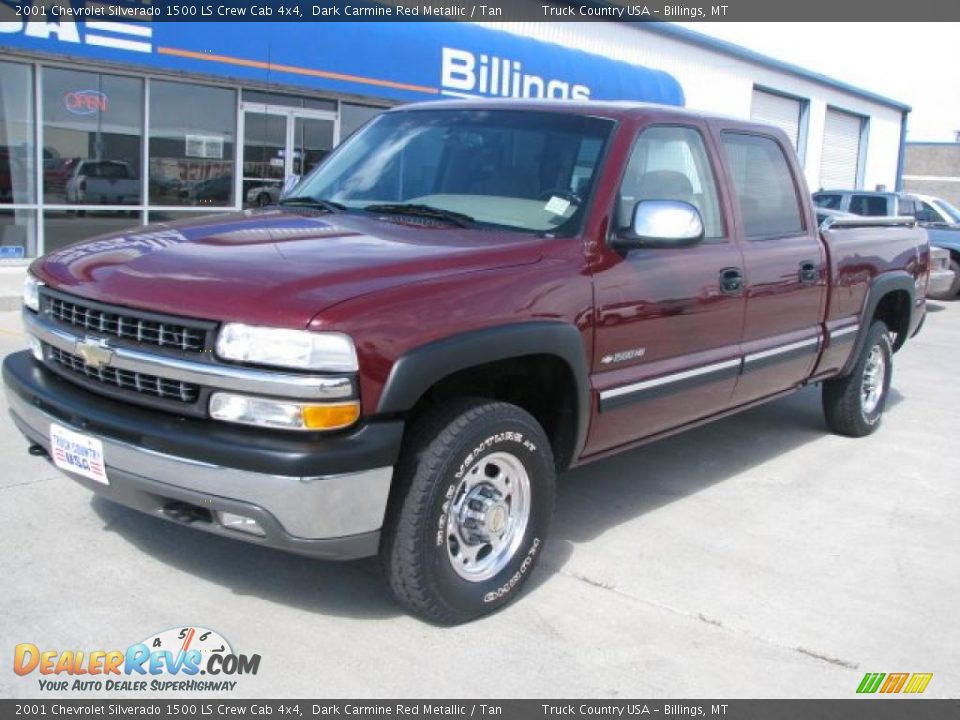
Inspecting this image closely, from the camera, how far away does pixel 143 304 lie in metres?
3.26

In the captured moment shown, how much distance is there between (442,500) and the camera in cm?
338

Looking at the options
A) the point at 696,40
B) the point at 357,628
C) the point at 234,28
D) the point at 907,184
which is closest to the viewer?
the point at 357,628

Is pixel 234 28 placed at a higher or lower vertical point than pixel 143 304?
higher

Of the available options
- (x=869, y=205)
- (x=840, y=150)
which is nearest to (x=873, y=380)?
(x=869, y=205)

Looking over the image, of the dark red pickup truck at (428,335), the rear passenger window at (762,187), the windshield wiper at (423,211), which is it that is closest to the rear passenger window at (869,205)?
the rear passenger window at (762,187)

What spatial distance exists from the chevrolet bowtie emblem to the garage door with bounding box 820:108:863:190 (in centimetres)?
3224

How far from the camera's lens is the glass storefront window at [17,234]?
12.4 metres

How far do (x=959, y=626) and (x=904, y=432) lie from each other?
345 cm

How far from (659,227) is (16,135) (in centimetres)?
1074

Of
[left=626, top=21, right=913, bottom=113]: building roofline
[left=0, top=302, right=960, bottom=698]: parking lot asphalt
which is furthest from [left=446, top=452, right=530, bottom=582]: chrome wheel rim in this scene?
[left=626, top=21, right=913, bottom=113]: building roofline

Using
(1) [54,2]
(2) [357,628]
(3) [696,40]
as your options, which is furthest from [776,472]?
(3) [696,40]

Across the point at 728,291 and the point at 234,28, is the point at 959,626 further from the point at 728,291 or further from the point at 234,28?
the point at 234,28

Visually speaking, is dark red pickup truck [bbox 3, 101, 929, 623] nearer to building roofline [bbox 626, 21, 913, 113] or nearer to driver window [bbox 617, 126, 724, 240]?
driver window [bbox 617, 126, 724, 240]

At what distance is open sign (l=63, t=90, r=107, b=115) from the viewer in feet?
41.4
